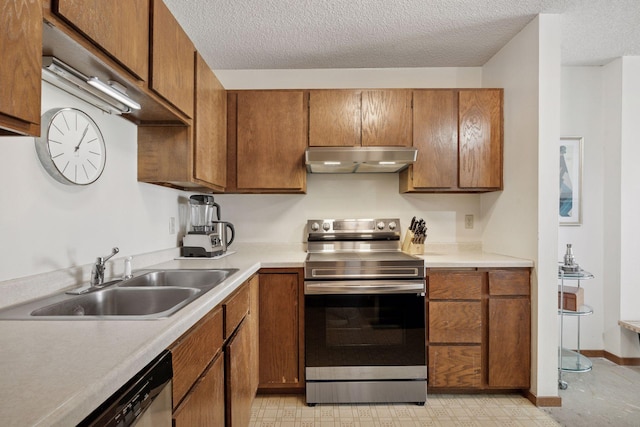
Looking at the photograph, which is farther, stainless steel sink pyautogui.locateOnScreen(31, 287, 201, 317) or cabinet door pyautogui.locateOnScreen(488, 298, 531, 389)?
cabinet door pyautogui.locateOnScreen(488, 298, 531, 389)

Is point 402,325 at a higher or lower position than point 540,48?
lower

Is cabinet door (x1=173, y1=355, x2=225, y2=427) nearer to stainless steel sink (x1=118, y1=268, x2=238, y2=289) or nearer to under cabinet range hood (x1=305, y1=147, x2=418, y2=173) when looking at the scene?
stainless steel sink (x1=118, y1=268, x2=238, y2=289)

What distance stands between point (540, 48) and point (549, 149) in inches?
25.6

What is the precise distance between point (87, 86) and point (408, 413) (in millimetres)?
2362

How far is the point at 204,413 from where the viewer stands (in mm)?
1148

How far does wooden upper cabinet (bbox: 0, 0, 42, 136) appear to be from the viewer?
2.28 ft

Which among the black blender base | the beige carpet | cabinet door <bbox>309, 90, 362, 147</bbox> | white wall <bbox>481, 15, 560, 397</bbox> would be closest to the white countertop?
the black blender base

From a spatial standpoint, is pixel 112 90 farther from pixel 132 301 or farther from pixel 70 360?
pixel 70 360

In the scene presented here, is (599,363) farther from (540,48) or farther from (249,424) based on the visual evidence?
(249,424)

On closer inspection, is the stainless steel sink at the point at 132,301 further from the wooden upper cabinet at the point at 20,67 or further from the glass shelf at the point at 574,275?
the glass shelf at the point at 574,275

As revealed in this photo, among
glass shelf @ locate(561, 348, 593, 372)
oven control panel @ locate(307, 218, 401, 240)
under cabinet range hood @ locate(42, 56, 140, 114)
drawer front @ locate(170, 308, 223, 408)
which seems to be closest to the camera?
drawer front @ locate(170, 308, 223, 408)

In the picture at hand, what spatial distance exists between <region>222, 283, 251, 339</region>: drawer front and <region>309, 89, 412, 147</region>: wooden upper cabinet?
1.28 metres

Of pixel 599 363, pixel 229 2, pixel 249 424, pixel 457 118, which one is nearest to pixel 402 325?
pixel 249 424

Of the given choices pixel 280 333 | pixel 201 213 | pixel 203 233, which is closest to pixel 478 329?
pixel 280 333
